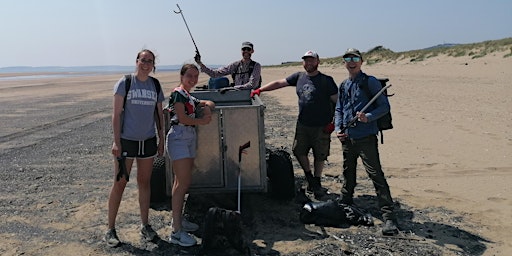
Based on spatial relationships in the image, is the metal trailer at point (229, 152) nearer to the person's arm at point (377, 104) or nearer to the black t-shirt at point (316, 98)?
the black t-shirt at point (316, 98)

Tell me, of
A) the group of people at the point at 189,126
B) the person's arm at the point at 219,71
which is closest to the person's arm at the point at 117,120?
the group of people at the point at 189,126

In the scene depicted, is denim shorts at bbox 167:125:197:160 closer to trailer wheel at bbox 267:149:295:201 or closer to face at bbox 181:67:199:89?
face at bbox 181:67:199:89

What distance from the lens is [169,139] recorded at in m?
4.66

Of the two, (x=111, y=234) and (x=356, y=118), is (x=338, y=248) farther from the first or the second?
(x=111, y=234)

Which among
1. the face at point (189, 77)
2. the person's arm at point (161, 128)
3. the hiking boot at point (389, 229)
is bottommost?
the hiking boot at point (389, 229)

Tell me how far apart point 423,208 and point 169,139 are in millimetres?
3414

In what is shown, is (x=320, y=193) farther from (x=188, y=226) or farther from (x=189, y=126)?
(x=189, y=126)

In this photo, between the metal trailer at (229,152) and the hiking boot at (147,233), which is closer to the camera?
the hiking boot at (147,233)

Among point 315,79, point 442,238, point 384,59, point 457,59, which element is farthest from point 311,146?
point 384,59

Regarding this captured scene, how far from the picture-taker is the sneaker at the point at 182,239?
4.67 m

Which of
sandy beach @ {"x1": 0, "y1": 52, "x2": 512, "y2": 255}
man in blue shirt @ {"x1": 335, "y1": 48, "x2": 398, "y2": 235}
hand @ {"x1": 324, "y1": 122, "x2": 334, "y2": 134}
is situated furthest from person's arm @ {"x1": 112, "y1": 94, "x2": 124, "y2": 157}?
hand @ {"x1": 324, "y1": 122, "x2": 334, "y2": 134}

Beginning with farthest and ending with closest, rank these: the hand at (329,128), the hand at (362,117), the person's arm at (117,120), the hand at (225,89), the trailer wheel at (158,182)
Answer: the hand at (225,89) → the hand at (329,128) → the trailer wheel at (158,182) → the hand at (362,117) → the person's arm at (117,120)

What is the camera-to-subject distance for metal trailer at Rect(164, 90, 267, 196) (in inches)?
204

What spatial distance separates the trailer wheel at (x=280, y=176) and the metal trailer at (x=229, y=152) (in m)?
0.56
